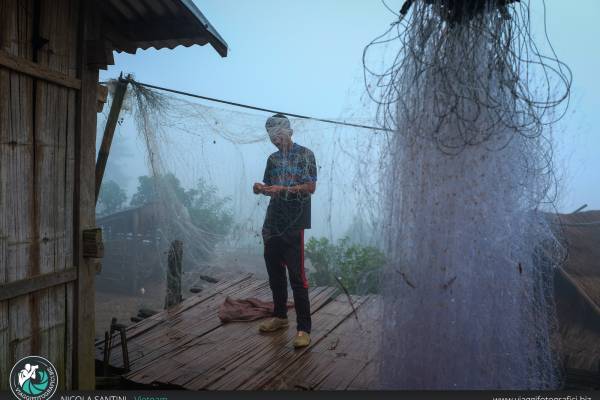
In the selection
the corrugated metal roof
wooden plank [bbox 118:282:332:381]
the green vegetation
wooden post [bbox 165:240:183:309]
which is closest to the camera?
the corrugated metal roof

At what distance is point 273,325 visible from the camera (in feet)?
15.3

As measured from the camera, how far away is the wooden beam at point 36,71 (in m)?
2.29

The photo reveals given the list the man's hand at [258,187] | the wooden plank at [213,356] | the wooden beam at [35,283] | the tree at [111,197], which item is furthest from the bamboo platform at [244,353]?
the tree at [111,197]

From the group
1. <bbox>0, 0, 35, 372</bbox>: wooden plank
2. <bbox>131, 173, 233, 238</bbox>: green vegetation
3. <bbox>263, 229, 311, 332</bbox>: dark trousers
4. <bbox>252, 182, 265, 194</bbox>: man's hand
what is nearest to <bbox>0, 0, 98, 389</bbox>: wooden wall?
<bbox>0, 0, 35, 372</bbox>: wooden plank

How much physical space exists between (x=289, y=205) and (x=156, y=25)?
6.66ft

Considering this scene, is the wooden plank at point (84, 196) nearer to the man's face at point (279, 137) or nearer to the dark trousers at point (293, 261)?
the man's face at point (279, 137)

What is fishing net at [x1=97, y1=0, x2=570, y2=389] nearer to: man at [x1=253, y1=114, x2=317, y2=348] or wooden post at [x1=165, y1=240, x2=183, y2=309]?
man at [x1=253, y1=114, x2=317, y2=348]

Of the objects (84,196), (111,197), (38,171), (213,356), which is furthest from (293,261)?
(111,197)

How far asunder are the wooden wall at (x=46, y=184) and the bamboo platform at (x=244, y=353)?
893 mm

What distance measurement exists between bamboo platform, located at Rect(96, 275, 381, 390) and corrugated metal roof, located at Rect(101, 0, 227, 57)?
8.27 feet

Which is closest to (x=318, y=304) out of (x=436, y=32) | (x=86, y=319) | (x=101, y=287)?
(x=86, y=319)

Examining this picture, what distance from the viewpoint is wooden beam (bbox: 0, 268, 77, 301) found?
7.72 ft

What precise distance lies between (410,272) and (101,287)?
40.5 ft

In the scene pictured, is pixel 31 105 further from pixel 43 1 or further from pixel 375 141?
pixel 375 141
